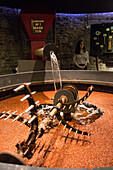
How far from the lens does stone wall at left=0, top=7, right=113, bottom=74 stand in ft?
23.0

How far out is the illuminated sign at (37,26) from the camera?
198 inches

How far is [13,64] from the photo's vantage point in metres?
7.50

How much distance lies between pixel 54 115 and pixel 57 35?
6.93 metres

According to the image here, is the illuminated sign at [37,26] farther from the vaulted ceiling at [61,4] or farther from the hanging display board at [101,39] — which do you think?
the hanging display board at [101,39]

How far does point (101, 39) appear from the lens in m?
7.66

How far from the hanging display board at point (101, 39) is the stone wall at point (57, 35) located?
46 cm

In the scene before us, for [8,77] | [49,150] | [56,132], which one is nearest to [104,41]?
[8,77]

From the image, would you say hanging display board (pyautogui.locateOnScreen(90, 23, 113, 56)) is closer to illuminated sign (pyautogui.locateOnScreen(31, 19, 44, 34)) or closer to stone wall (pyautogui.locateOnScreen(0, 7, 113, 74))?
stone wall (pyautogui.locateOnScreen(0, 7, 113, 74))

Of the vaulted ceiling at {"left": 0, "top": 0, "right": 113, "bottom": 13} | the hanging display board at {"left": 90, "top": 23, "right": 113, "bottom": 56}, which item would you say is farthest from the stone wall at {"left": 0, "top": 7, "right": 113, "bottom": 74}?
the vaulted ceiling at {"left": 0, "top": 0, "right": 113, "bottom": 13}

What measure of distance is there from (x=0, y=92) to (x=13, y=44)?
13.2ft

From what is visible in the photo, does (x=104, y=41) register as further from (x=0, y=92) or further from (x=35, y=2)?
(x=0, y=92)

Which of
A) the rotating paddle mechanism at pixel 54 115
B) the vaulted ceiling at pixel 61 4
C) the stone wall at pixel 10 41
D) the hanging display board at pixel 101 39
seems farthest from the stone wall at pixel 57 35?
the rotating paddle mechanism at pixel 54 115

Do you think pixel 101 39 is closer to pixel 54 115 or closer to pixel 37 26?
pixel 37 26

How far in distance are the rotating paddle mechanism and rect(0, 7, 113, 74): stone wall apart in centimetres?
448
